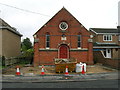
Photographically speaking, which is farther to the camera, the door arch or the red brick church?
the door arch

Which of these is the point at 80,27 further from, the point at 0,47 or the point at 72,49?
the point at 0,47

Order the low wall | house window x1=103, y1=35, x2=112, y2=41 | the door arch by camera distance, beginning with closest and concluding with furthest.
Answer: the low wall < the door arch < house window x1=103, y1=35, x2=112, y2=41

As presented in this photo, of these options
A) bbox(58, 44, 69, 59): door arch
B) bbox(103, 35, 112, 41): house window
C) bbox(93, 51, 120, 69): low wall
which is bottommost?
bbox(93, 51, 120, 69): low wall

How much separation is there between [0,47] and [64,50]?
975 centimetres

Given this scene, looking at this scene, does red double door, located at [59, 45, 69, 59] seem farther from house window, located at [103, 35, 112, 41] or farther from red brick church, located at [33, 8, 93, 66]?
house window, located at [103, 35, 112, 41]

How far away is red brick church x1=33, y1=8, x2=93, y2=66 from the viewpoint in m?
21.0

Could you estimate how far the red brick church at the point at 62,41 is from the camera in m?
21.0

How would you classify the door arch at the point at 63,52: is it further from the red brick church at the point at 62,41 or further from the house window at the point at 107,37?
the house window at the point at 107,37

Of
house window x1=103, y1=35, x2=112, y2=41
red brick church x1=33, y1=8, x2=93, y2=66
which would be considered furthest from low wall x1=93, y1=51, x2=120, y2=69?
house window x1=103, y1=35, x2=112, y2=41

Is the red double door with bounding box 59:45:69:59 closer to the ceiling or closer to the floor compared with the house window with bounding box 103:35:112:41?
closer to the floor

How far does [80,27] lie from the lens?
858 inches

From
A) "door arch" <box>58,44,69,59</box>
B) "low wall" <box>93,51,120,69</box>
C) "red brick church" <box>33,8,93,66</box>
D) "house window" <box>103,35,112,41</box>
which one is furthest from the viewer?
"house window" <box>103,35,112,41</box>

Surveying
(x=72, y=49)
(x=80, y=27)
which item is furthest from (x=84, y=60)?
(x=80, y=27)

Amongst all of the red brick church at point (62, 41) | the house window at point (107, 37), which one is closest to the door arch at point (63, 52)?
the red brick church at point (62, 41)
